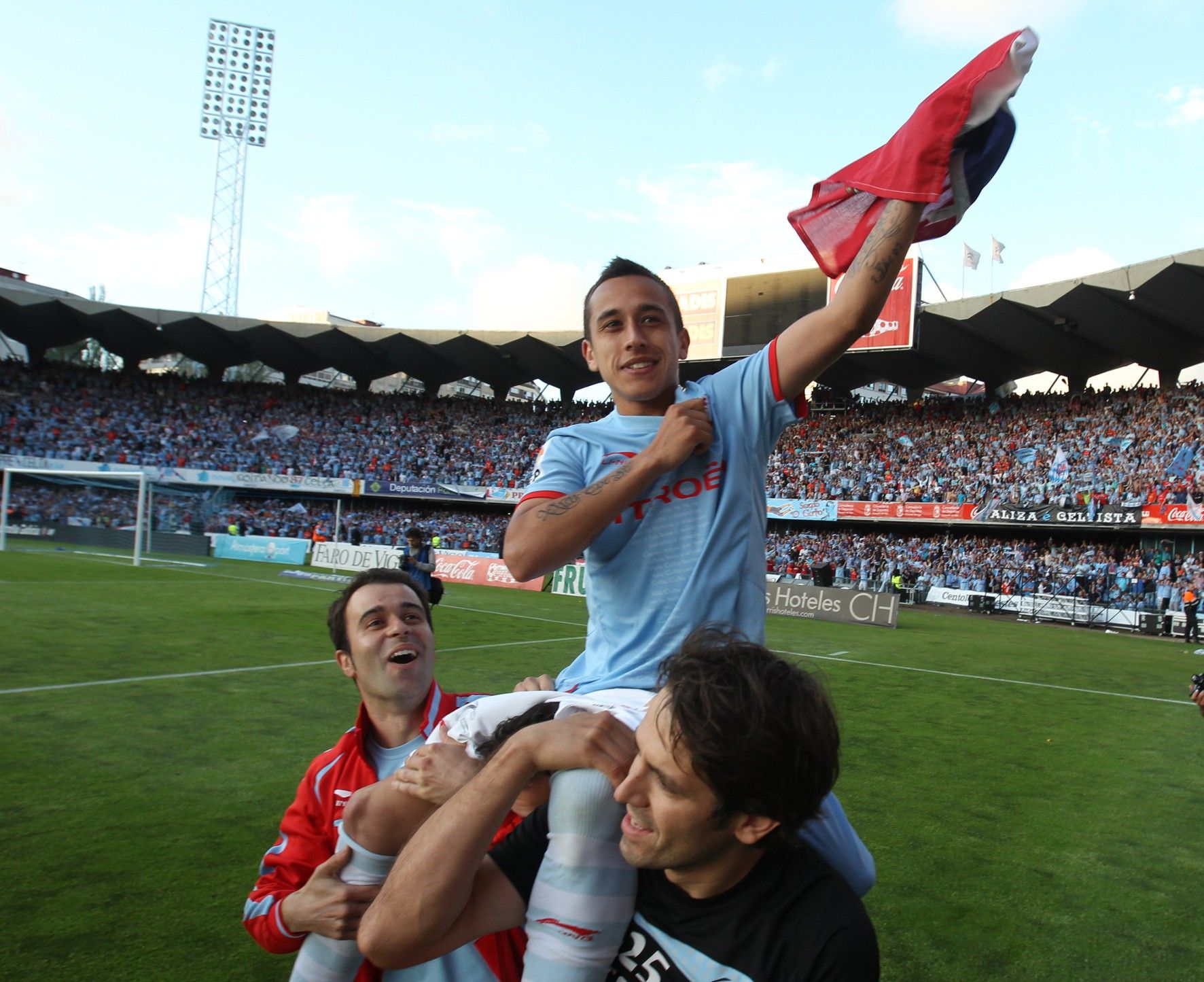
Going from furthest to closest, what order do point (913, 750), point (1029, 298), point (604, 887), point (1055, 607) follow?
point (1029, 298)
point (1055, 607)
point (913, 750)
point (604, 887)

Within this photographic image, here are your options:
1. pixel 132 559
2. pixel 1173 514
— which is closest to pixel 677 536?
pixel 132 559

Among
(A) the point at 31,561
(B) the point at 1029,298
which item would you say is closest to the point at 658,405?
(A) the point at 31,561

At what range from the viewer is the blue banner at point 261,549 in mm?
32188

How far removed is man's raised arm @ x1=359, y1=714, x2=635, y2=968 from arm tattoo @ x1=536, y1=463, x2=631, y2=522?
0.49 meters

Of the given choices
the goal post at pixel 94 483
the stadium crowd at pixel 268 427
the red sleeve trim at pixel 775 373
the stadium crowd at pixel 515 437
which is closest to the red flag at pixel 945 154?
the red sleeve trim at pixel 775 373

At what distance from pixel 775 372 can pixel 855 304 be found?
257 mm

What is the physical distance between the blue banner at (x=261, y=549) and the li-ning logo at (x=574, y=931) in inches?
1239

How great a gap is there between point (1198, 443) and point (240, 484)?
1598 inches

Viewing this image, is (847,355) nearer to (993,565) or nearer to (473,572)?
(993,565)

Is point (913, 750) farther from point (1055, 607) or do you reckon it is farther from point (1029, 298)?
point (1029, 298)

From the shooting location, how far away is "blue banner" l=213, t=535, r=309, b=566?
32.2 meters

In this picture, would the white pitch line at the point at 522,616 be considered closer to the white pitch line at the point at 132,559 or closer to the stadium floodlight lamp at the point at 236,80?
the white pitch line at the point at 132,559

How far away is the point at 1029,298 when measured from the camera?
1206 inches

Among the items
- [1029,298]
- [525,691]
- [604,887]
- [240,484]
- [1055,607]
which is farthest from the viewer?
[240,484]
